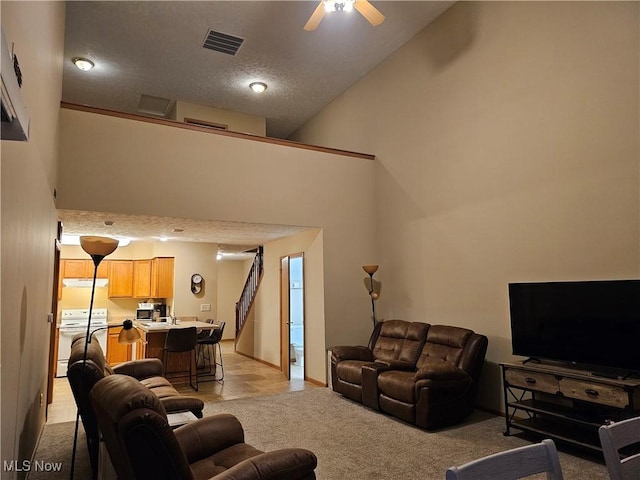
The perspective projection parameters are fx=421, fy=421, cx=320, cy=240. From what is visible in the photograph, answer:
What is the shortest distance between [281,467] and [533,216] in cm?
374

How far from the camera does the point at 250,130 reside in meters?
8.96

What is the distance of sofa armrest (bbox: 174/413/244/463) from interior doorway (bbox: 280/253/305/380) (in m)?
4.21

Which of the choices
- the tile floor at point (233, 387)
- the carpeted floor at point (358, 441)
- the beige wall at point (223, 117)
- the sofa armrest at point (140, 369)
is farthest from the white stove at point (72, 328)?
the beige wall at point (223, 117)

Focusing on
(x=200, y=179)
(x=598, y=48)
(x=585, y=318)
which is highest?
(x=598, y=48)

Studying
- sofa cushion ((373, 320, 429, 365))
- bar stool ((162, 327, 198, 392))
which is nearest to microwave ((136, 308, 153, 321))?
bar stool ((162, 327, 198, 392))

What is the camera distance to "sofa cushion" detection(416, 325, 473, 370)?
472 centimetres

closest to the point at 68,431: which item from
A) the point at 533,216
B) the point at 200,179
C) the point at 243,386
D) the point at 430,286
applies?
the point at 243,386

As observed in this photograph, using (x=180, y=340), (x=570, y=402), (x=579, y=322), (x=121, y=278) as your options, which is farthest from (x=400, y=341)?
(x=121, y=278)

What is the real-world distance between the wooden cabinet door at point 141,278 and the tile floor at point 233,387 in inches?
84.9

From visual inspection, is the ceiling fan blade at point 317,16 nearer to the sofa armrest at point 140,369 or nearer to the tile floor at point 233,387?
the sofa armrest at point 140,369

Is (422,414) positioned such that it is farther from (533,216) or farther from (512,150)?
(512,150)

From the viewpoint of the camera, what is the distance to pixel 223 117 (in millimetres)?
8703

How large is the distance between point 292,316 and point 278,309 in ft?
2.17

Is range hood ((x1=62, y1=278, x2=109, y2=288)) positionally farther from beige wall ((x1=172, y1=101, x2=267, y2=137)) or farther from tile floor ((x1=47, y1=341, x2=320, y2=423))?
beige wall ((x1=172, y1=101, x2=267, y2=137))
